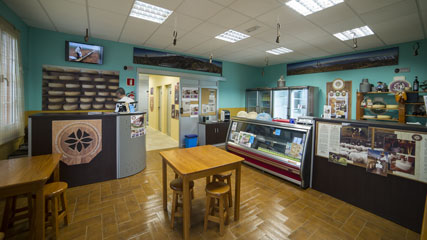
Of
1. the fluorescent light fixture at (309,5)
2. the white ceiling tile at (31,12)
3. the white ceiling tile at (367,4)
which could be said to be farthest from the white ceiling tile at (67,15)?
the white ceiling tile at (367,4)

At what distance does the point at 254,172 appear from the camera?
391 centimetres

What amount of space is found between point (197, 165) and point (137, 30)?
350 centimetres

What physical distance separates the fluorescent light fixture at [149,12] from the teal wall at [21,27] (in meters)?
1.95

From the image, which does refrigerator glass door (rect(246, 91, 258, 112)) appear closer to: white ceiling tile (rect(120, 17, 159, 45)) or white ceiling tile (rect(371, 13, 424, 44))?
white ceiling tile (rect(371, 13, 424, 44))

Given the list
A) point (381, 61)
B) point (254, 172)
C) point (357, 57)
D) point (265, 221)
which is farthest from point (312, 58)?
point (265, 221)

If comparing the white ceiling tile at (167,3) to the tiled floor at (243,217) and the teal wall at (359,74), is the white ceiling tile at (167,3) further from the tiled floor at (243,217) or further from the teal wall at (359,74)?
the teal wall at (359,74)

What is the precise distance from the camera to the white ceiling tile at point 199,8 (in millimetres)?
2850

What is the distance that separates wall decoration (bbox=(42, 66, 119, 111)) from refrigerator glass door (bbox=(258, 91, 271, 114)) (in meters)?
5.11

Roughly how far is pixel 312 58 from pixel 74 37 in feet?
22.9

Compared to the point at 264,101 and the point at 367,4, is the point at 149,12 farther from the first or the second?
the point at 264,101

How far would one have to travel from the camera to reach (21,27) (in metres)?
3.54

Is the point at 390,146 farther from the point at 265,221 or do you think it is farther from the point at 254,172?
the point at 254,172

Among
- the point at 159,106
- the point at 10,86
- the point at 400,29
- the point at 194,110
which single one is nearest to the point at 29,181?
the point at 10,86

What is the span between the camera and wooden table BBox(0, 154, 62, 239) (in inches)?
60.1
